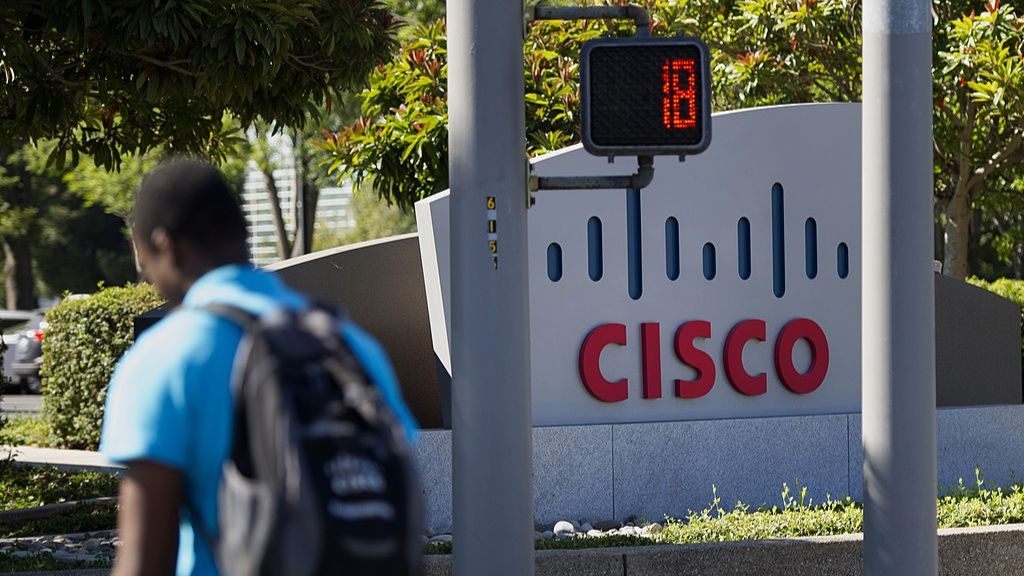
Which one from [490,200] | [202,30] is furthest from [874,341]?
[202,30]

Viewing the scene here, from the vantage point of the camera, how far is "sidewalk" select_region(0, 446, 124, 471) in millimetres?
12836

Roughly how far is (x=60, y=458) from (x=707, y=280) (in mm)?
7428

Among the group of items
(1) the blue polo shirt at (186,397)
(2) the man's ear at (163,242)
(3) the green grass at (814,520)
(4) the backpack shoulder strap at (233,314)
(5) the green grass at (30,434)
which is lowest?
(5) the green grass at (30,434)

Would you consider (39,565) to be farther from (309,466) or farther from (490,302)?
(309,466)

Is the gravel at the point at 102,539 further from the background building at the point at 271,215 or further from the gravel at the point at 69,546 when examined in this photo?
the background building at the point at 271,215

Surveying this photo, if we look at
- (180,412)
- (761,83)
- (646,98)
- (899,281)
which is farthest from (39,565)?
(761,83)

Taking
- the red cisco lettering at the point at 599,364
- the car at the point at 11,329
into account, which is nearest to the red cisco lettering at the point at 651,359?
the red cisco lettering at the point at 599,364

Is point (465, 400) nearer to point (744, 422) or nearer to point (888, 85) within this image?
point (888, 85)

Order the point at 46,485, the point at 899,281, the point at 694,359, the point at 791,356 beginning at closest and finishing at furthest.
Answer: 1. the point at 899,281
2. the point at 694,359
3. the point at 791,356
4. the point at 46,485

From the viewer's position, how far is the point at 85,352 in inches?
567

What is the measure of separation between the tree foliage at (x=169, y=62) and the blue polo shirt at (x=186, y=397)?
5.85 meters

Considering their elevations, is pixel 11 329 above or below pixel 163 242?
below

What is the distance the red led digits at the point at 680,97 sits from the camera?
5.38 metres

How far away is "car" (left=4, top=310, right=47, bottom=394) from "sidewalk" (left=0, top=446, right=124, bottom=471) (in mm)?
11818
